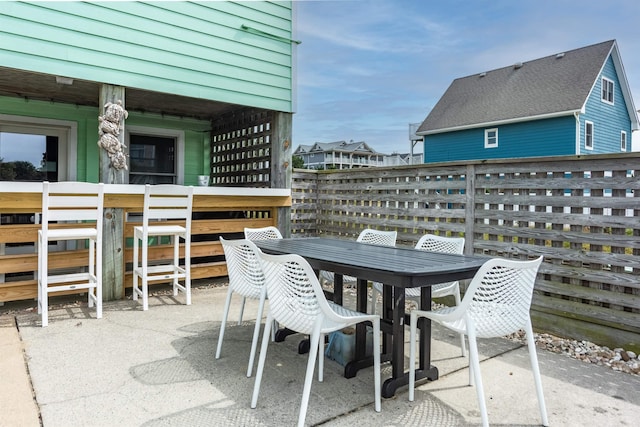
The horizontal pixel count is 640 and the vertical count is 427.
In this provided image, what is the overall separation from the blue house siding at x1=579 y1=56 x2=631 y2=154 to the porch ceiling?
11.7 m

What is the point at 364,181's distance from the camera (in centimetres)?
554

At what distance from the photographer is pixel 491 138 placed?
48.3ft

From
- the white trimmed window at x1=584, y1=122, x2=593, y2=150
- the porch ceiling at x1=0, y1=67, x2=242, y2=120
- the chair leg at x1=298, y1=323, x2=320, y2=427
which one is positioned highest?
the white trimmed window at x1=584, y1=122, x2=593, y2=150

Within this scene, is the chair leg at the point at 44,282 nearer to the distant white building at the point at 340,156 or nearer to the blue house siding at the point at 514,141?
the blue house siding at the point at 514,141

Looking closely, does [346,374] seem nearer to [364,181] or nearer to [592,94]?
[364,181]

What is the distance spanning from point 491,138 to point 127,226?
43.5ft

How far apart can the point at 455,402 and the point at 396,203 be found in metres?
3.05

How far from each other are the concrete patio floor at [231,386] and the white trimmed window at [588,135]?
12.2m

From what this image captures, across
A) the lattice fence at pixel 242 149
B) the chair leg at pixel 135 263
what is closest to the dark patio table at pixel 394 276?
the chair leg at pixel 135 263

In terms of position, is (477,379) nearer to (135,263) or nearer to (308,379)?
(308,379)

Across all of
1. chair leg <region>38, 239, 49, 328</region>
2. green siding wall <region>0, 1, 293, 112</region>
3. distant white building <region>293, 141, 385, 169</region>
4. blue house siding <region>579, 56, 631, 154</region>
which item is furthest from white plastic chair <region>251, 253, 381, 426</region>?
distant white building <region>293, 141, 385, 169</region>

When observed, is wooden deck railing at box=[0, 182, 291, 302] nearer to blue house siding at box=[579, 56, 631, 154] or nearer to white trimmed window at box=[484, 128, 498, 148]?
white trimmed window at box=[484, 128, 498, 148]

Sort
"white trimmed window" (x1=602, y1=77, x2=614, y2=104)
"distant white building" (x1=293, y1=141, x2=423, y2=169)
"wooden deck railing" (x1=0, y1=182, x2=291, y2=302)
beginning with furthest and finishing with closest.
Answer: "distant white building" (x1=293, y1=141, x2=423, y2=169) → "white trimmed window" (x1=602, y1=77, x2=614, y2=104) → "wooden deck railing" (x1=0, y1=182, x2=291, y2=302)

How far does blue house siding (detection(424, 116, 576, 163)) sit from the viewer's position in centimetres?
1289
